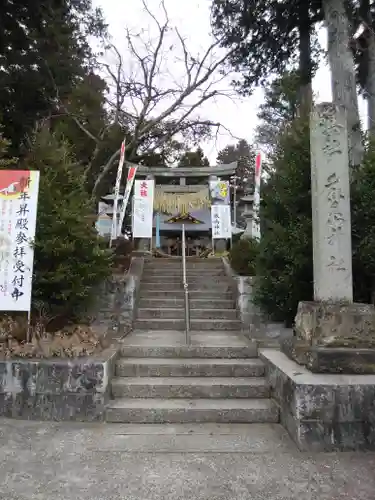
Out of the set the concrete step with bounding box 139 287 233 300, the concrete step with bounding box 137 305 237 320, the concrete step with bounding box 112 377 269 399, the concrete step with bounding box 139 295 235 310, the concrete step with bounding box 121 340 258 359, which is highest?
the concrete step with bounding box 139 287 233 300

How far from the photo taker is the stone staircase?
4.10 meters

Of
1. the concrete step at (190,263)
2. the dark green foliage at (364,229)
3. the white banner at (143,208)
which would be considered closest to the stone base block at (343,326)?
the dark green foliage at (364,229)

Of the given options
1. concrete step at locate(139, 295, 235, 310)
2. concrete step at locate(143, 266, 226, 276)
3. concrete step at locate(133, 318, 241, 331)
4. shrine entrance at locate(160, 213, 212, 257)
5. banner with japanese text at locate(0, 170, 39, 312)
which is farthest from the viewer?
shrine entrance at locate(160, 213, 212, 257)

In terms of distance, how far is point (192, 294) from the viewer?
324 inches

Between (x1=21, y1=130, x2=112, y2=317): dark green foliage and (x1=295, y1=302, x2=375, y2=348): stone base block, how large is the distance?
3.06 m

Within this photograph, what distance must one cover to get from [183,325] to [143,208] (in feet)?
23.5

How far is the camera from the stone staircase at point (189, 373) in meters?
4.10

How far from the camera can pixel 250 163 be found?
81.8 feet

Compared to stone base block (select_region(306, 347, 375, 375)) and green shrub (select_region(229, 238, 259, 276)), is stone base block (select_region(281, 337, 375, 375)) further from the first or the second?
green shrub (select_region(229, 238, 259, 276))

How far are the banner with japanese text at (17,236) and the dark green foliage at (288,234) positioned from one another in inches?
127

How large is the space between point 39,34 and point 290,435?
11689 mm

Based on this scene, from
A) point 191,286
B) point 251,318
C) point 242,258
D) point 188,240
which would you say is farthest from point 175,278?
point 188,240

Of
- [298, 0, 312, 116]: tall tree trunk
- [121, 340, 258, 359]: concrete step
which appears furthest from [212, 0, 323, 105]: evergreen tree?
[121, 340, 258, 359]: concrete step

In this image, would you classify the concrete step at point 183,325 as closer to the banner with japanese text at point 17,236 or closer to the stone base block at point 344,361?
the banner with japanese text at point 17,236
